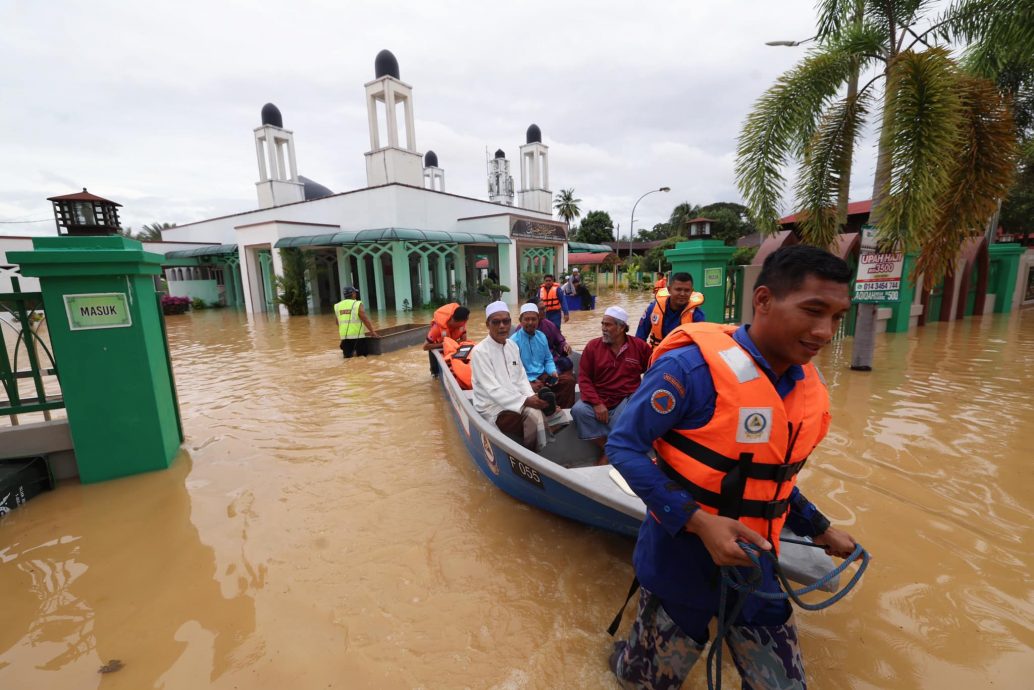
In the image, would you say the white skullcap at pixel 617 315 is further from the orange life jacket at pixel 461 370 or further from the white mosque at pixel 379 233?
the white mosque at pixel 379 233

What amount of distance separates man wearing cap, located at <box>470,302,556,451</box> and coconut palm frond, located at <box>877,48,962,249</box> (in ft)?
17.4

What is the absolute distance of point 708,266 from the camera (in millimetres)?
8336

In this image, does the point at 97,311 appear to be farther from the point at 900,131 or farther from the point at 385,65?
the point at 385,65

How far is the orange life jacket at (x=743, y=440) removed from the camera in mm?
1400

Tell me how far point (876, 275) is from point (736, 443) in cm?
747

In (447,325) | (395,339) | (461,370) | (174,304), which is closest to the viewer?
(461,370)

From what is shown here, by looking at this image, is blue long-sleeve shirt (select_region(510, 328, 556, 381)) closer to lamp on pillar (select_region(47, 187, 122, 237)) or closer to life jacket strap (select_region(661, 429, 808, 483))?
life jacket strap (select_region(661, 429, 808, 483))

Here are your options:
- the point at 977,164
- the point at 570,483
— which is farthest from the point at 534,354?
the point at 977,164

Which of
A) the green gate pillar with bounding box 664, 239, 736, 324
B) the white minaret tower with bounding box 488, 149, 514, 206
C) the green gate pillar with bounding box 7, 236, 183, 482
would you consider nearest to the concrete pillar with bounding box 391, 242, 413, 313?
the green gate pillar with bounding box 664, 239, 736, 324

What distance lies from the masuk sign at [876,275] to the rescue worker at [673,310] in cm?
388

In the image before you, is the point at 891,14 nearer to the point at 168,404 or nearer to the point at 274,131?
the point at 168,404

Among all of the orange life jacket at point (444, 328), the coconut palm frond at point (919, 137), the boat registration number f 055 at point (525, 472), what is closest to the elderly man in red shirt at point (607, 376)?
the boat registration number f 055 at point (525, 472)

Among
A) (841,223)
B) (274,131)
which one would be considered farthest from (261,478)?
(274,131)

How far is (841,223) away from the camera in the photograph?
301 inches
